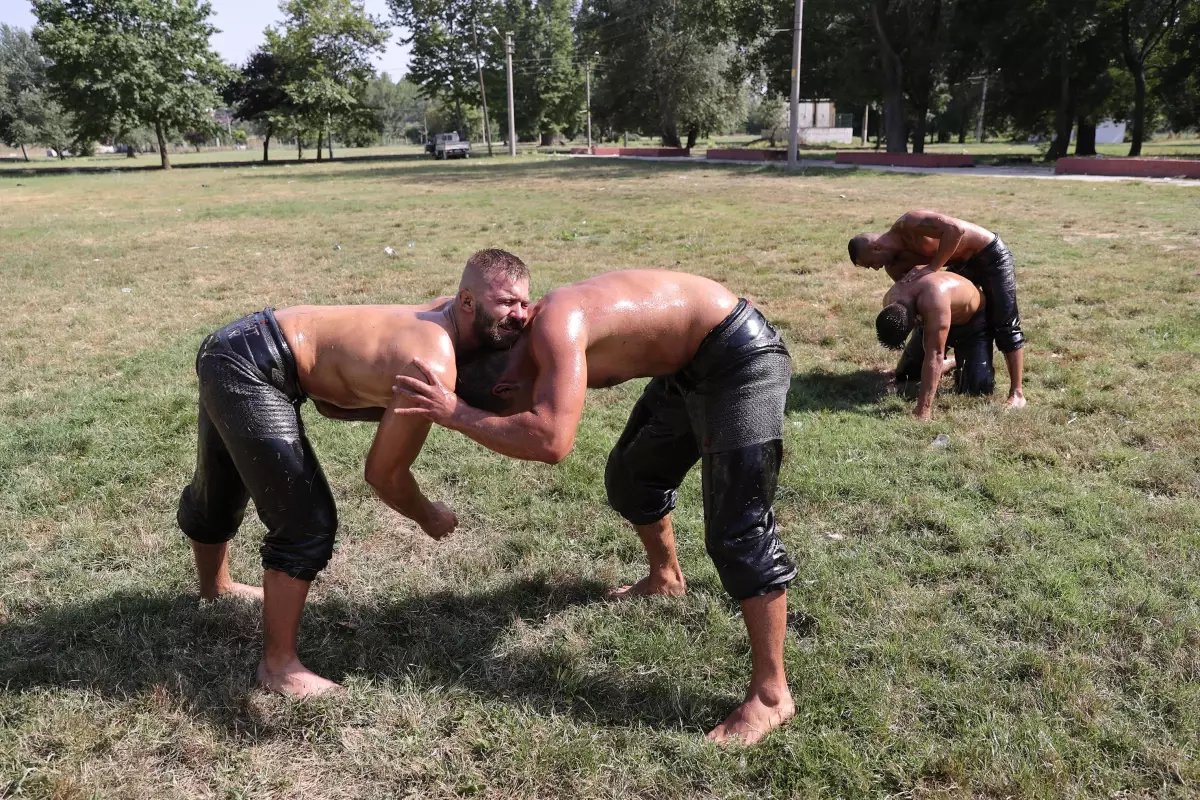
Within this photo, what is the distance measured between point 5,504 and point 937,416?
209 inches

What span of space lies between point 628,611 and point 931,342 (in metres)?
3.14

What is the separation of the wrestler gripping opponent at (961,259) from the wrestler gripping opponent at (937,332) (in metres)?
0.11


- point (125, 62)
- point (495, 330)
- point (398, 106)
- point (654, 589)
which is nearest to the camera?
point (495, 330)

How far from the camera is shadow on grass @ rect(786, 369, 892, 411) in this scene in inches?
221

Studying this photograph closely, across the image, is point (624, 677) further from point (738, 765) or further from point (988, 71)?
point (988, 71)

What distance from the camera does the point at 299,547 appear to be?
2.71 meters

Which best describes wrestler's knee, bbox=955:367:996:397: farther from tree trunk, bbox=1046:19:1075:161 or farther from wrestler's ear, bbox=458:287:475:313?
tree trunk, bbox=1046:19:1075:161

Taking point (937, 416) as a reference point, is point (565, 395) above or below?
above

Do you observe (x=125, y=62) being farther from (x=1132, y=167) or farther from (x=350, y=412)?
(x=350, y=412)

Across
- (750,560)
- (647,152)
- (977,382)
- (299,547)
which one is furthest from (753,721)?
(647,152)

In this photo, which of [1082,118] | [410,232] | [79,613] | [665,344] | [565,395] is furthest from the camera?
[1082,118]

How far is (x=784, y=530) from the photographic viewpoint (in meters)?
3.95

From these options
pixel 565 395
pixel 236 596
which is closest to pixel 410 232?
pixel 236 596

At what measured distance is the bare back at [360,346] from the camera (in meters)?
2.54
